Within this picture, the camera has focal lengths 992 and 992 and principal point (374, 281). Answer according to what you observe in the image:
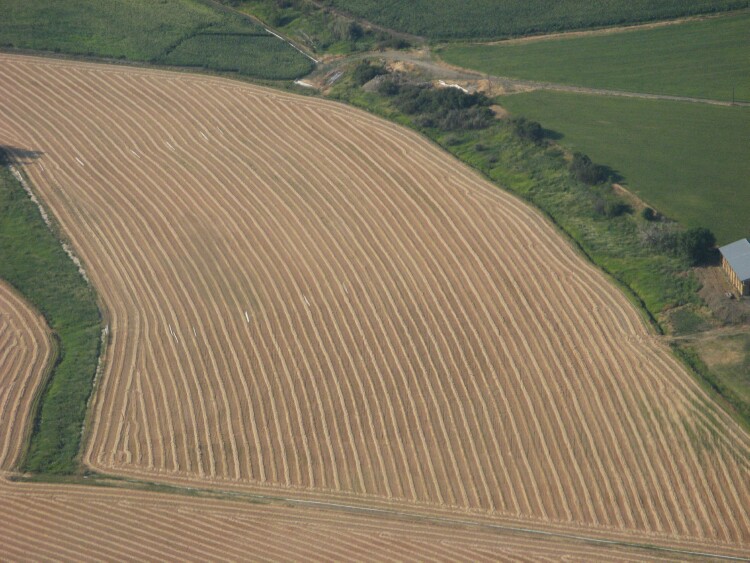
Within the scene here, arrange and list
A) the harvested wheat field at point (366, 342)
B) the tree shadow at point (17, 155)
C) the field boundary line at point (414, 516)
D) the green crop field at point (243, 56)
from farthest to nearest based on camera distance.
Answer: the green crop field at point (243, 56)
the tree shadow at point (17, 155)
the harvested wheat field at point (366, 342)
the field boundary line at point (414, 516)

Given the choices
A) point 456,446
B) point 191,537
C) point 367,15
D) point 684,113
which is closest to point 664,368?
point 456,446

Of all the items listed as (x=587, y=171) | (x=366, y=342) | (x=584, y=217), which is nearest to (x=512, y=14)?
(x=587, y=171)

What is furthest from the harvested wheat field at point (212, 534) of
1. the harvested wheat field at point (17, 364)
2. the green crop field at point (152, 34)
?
the green crop field at point (152, 34)

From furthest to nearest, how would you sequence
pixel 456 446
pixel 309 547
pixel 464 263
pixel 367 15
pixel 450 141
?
pixel 367 15
pixel 450 141
pixel 464 263
pixel 456 446
pixel 309 547

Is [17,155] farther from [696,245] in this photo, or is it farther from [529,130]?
[696,245]

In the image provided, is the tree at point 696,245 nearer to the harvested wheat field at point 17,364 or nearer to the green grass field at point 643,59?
the green grass field at point 643,59

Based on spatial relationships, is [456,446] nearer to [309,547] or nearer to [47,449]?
[309,547]
